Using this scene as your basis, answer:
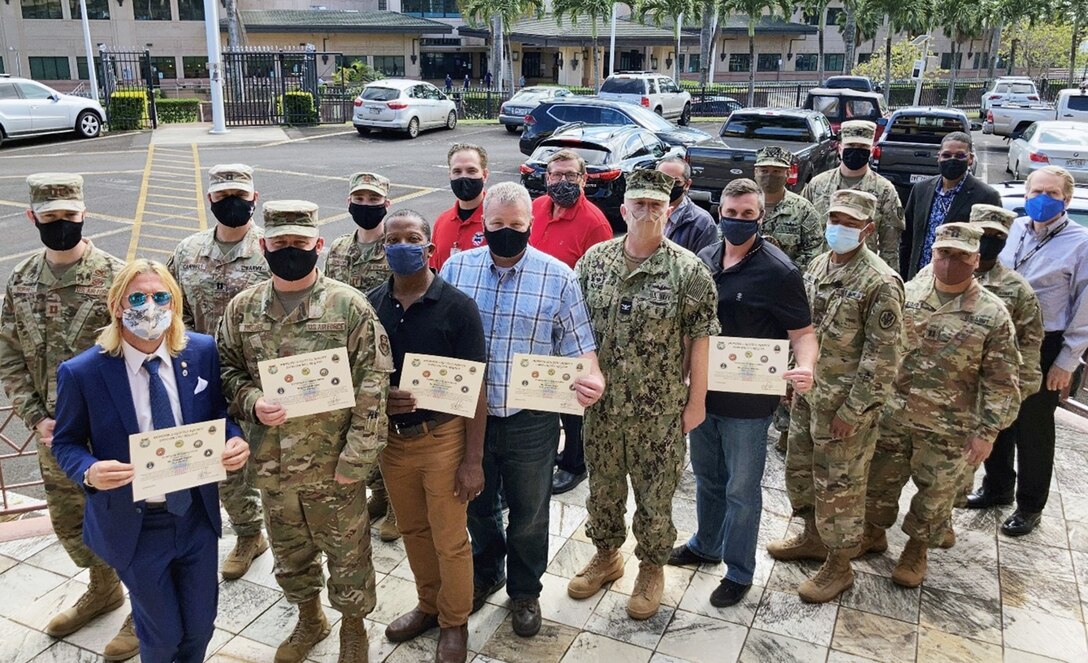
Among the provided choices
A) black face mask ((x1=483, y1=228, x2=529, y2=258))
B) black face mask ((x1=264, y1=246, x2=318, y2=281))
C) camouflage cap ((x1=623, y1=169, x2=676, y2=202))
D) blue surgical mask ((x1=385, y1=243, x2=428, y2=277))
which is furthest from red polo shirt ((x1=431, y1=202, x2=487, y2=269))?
black face mask ((x1=264, y1=246, x2=318, y2=281))

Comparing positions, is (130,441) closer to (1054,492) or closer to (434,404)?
(434,404)

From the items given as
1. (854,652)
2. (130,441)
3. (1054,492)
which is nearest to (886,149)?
(1054,492)

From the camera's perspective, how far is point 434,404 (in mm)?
3406

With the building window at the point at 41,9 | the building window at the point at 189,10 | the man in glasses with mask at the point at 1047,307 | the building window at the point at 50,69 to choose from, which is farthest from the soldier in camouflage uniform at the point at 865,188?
the building window at the point at 50,69

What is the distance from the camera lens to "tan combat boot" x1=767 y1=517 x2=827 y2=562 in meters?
4.63

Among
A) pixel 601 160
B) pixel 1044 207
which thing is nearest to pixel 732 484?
pixel 1044 207

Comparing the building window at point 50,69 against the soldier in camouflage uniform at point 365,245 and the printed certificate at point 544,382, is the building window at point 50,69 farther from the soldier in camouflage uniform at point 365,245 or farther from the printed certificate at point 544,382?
the printed certificate at point 544,382

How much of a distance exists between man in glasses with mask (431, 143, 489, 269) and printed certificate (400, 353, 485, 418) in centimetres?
162

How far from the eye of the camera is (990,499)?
5285mm

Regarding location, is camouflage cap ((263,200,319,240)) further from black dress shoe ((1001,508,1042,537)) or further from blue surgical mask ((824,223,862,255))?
black dress shoe ((1001,508,1042,537))

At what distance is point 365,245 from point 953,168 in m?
4.44

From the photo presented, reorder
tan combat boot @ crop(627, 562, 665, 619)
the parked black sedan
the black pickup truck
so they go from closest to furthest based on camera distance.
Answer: tan combat boot @ crop(627, 562, 665, 619), the parked black sedan, the black pickup truck

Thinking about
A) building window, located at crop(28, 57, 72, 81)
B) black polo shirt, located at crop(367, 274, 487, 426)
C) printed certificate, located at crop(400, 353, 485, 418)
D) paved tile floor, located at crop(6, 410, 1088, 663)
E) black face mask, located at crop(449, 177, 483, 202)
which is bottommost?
paved tile floor, located at crop(6, 410, 1088, 663)

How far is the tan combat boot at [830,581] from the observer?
14.0ft
